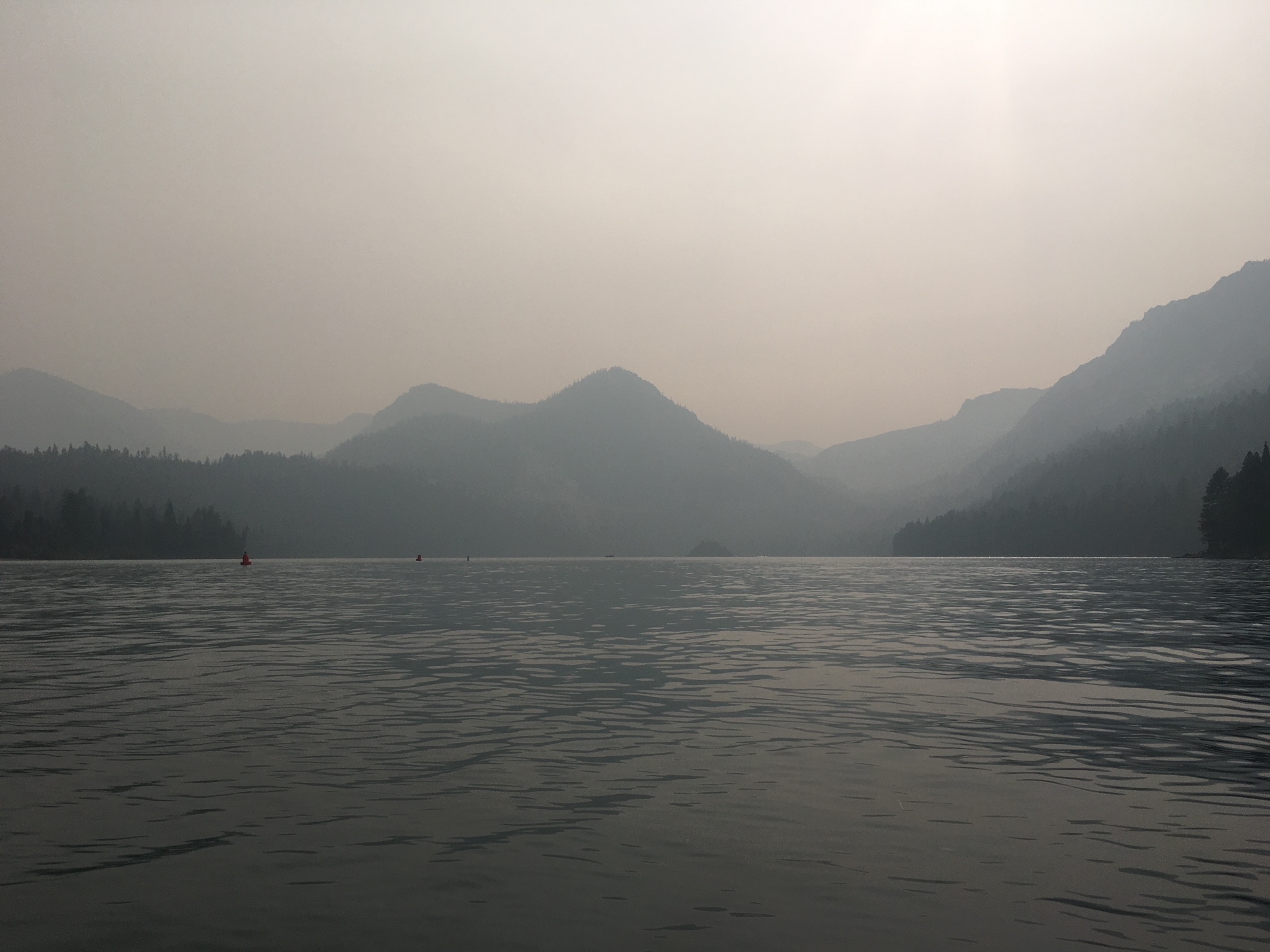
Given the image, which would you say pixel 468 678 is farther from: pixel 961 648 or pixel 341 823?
pixel 961 648

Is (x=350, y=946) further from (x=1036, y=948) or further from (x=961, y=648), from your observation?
(x=961, y=648)

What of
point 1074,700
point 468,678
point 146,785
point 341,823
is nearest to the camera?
point 341,823

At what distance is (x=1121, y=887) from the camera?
13.7 meters

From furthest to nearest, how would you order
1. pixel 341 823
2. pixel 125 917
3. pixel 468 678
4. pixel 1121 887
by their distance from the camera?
pixel 468 678, pixel 341 823, pixel 1121 887, pixel 125 917

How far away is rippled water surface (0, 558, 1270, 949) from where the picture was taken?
12625 millimetres

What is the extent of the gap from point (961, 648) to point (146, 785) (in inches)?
1465

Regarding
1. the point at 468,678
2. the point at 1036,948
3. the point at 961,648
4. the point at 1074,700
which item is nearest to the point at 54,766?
the point at 468,678

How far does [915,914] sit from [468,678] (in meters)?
24.6

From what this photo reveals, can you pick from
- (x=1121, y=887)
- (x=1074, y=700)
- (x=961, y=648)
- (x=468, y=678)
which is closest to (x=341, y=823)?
(x=1121, y=887)

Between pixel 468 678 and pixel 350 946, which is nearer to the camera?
pixel 350 946

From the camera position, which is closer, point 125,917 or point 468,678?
point 125,917

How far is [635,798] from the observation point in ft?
60.8

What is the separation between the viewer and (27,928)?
12.2 metres

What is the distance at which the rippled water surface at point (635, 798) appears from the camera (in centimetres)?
1262
